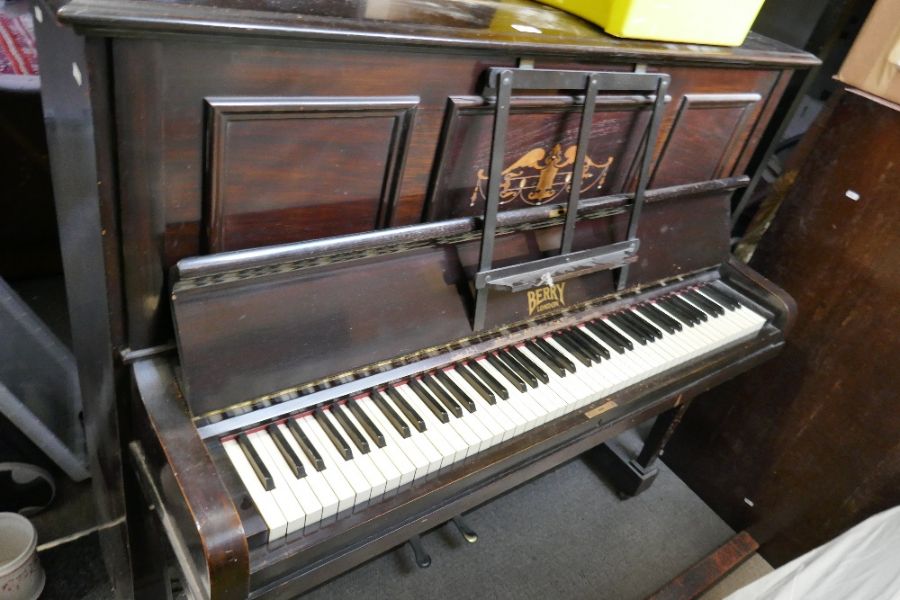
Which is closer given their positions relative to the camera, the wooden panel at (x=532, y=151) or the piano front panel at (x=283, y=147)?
the piano front panel at (x=283, y=147)

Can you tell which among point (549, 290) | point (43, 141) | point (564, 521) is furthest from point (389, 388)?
point (43, 141)

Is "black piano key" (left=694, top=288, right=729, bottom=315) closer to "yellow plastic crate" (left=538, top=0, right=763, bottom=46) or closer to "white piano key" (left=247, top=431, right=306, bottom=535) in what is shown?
"yellow plastic crate" (left=538, top=0, right=763, bottom=46)

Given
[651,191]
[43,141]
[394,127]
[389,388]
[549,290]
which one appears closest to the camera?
[394,127]

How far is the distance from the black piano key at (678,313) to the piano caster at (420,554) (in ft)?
3.38

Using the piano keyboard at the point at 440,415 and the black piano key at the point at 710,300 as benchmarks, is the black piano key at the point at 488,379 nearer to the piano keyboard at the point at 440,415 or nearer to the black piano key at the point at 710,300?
the piano keyboard at the point at 440,415

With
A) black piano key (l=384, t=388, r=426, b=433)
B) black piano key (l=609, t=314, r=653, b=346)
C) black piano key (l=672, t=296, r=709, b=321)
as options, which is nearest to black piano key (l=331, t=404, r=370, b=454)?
black piano key (l=384, t=388, r=426, b=433)

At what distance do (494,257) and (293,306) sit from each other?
1.61ft

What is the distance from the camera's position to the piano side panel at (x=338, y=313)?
40.8 inches

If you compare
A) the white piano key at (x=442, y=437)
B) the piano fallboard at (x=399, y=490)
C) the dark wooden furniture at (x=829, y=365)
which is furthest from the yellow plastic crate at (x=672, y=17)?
the white piano key at (x=442, y=437)

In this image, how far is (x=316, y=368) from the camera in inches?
45.4

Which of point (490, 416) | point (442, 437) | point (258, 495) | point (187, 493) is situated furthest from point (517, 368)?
point (187, 493)

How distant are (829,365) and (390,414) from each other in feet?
4.98

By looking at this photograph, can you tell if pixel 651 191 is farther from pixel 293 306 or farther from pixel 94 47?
pixel 94 47

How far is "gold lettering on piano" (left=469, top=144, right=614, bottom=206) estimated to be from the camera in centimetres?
135
